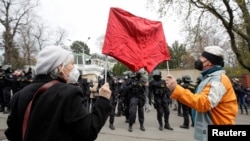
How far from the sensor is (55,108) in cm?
230

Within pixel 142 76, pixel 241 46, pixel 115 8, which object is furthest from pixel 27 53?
pixel 115 8

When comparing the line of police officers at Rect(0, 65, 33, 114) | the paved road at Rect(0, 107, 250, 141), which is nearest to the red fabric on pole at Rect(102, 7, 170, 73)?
the paved road at Rect(0, 107, 250, 141)

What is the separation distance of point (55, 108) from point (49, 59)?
422mm

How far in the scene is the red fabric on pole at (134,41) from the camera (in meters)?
4.24

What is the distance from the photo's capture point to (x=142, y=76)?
451 inches

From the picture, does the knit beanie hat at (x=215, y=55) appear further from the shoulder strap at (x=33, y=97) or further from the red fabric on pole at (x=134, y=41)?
the shoulder strap at (x=33, y=97)

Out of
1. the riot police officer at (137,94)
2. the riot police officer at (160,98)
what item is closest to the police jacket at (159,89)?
the riot police officer at (160,98)

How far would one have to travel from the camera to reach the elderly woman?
2.30 m

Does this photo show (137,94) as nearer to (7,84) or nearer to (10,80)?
(10,80)

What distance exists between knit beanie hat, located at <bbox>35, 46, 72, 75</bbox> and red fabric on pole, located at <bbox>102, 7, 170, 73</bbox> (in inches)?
62.5

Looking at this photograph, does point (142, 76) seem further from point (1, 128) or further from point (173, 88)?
point (173, 88)

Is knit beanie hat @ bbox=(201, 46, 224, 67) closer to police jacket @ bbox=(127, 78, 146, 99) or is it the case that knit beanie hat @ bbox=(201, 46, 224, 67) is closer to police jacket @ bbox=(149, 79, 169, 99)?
police jacket @ bbox=(127, 78, 146, 99)

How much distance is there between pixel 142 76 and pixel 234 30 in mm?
11106

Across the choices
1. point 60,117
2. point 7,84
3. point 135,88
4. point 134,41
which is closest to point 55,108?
point 60,117
